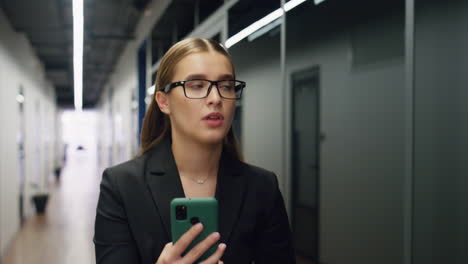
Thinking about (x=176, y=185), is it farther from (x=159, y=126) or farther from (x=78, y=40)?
(x=78, y=40)

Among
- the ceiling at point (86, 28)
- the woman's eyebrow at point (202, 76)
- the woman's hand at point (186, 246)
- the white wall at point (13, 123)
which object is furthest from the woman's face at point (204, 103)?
the white wall at point (13, 123)

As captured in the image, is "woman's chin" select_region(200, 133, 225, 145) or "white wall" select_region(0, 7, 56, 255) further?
"white wall" select_region(0, 7, 56, 255)

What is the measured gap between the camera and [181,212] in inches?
35.8

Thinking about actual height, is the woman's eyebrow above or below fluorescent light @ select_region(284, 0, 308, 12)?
below

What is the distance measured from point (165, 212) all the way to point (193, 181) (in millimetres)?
149

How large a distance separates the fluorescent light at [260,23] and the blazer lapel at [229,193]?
5.71 ft

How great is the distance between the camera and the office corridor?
4.39m

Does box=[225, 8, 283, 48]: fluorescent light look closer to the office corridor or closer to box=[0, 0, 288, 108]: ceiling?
box=[0, 0, 288, 108]: ceiling

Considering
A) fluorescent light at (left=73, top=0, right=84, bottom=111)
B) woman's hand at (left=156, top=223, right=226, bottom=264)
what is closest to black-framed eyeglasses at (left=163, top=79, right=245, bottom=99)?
woman's hand at (left=156, top=223, right=226, bottom=264)

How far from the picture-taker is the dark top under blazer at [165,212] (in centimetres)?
108

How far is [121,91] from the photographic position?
8.88 meters

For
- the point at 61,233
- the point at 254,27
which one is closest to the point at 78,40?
the point at 254,27

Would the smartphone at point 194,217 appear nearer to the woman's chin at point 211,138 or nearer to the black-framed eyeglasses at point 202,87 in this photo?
the woman's chin at point 211,138

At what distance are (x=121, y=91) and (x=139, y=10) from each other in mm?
3360
